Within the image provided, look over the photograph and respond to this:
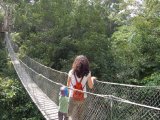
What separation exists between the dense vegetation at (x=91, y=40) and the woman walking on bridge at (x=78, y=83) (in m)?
4.10

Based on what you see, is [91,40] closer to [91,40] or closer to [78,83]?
[91,40]

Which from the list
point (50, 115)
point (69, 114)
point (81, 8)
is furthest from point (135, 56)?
point (69, 114)

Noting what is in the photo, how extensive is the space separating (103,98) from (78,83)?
0.42 m

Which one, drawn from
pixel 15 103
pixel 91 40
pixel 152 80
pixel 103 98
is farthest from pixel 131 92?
pixel 15 103

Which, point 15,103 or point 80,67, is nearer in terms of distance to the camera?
point 80,67

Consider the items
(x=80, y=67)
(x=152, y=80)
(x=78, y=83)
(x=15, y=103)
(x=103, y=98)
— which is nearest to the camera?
(x=80, y=67)

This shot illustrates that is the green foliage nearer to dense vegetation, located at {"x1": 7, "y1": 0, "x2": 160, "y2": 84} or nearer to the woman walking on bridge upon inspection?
dense vegetation, located at {"x1": 7, "y1": 0, "x2": 160, "y2": 84}

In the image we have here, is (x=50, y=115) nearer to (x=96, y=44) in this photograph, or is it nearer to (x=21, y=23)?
(x=96, y=44)

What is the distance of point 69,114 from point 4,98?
4.71m

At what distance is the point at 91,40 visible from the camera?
805 cm

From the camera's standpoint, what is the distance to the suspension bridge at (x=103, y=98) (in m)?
3.26

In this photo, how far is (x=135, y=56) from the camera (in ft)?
26.4

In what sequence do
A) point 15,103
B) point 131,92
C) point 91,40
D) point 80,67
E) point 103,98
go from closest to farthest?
point 80,67 → point 103,98 → point 131,92 → point 15,103 → point 91,40

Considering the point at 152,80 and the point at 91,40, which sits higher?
the point at 91,40
